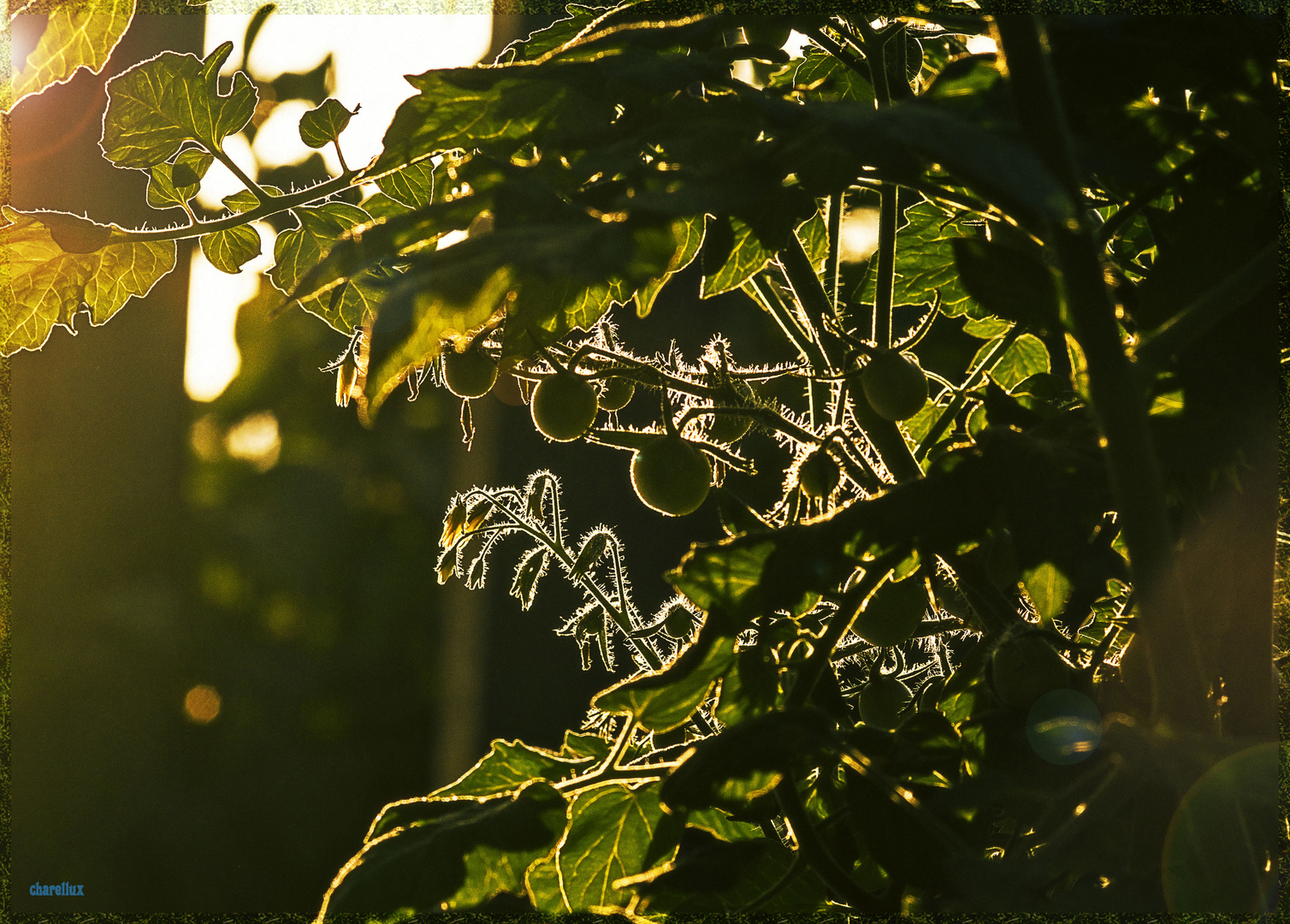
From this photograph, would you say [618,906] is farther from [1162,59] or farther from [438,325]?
[1162,59]

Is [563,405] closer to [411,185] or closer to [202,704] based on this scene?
[411,185]

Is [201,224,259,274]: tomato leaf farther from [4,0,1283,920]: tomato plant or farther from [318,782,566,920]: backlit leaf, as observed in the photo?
[318,782,566,920]: backlit leaf

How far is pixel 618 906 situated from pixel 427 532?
2.72 meters

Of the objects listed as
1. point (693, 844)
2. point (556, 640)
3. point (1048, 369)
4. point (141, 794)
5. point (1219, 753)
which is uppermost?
point (1048, 369)

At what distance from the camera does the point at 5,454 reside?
735mm

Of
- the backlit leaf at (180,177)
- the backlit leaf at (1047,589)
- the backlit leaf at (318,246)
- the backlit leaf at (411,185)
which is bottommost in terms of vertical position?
the backlit leaf at (1047,589)

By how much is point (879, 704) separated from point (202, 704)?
8.34ft

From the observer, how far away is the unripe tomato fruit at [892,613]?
0.46 metres

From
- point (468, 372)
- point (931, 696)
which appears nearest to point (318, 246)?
point (468, 372)

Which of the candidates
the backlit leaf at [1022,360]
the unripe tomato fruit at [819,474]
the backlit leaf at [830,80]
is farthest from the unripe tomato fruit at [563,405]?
the backlit leaf at [1022,360]

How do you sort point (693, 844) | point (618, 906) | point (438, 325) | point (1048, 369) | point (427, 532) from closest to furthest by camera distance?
point (438, 325), point (618, 906), point (693, 844), point (1048, 369), point (427, 532)

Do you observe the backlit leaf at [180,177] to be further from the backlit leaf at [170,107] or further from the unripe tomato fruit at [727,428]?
the unripe tomato fruit at [727,428]

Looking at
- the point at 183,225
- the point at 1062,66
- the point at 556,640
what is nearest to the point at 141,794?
the point at 556,640

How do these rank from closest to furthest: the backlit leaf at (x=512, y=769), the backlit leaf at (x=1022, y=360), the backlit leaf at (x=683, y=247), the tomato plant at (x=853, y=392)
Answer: the tomato plant at (x=853, y=392)
the backlit leaf at (x=683, y=247)
the backlit leaf at (x=512, y=769)
the backlit leaf at (x=1022, y=360)
